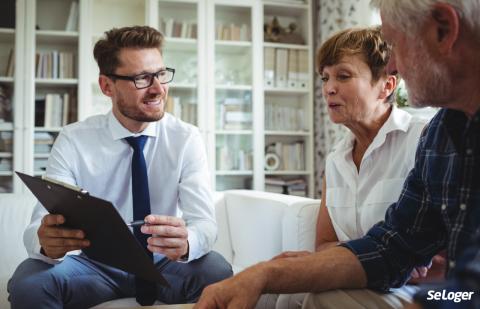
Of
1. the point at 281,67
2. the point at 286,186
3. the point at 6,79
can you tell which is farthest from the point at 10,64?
the point at 286,186

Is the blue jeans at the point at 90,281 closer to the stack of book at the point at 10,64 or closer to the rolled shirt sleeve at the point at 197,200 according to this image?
the rolled shirt sleeve at the point at 197,200

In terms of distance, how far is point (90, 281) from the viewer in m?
1.32

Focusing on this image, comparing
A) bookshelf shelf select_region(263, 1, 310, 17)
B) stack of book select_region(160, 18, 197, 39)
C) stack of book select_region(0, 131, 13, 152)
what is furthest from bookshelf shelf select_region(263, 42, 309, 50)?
stack of book select_region(0, 131, 13, 152)

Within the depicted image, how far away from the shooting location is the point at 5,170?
3.08 m

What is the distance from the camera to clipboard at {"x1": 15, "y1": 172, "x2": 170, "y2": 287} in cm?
89

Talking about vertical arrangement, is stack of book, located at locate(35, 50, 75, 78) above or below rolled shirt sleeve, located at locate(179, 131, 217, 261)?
above

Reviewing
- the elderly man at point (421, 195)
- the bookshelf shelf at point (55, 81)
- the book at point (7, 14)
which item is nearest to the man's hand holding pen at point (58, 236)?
the elderly man at point (421, 195)

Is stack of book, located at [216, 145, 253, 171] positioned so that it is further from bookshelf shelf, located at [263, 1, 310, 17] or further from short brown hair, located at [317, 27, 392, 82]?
short brown hair, located at [317, 27, 392, 82]

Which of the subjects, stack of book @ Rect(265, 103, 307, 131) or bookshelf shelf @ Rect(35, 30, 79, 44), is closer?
bookshelf shelf @ Rect(35, 30, 79, 44)

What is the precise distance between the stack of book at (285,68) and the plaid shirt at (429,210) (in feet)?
8.91

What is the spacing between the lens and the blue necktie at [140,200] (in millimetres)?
1316

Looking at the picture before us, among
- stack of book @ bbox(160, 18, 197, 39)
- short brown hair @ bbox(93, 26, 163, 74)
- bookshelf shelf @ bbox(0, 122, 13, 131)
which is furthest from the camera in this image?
stack of book @ bbox(160, 18, 197, 39)

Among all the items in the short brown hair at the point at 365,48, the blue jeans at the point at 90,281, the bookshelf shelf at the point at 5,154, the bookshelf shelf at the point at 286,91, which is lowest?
the blue jeans at the point at 90,281

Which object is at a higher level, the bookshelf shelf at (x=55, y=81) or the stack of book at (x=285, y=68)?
the stack of book at (x=285, y=68)
